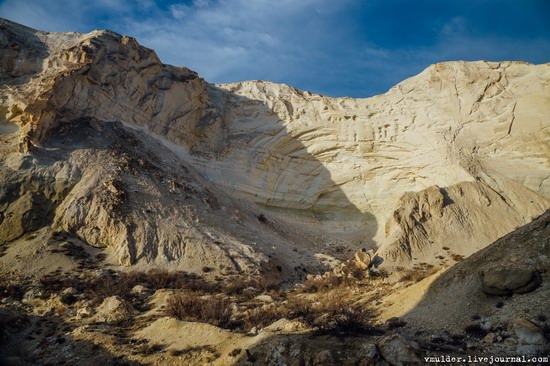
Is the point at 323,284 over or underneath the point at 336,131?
underneath

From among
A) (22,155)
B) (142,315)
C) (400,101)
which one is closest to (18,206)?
(22,155)

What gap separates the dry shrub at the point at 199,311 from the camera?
10953 mm

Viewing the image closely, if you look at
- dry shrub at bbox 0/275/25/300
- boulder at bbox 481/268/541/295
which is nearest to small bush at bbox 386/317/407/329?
boulder at bbox 481/268/541/295

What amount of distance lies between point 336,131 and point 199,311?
24.4 metres

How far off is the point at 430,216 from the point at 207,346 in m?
17.8

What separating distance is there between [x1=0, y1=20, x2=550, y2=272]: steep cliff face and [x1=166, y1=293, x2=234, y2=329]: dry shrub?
42.1ft

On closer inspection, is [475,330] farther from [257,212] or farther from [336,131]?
[336,131]

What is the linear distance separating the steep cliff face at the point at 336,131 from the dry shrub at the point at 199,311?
1282cm

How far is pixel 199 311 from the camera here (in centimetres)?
1175

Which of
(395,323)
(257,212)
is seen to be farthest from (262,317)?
(257,212)

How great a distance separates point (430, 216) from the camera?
23.4 meters

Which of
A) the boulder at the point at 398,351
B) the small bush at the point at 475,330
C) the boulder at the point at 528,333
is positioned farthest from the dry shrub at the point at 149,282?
the boulder at the point at 528,333

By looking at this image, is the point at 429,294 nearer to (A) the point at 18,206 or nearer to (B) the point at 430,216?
(B) the point at 430,216

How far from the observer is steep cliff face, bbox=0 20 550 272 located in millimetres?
23891
